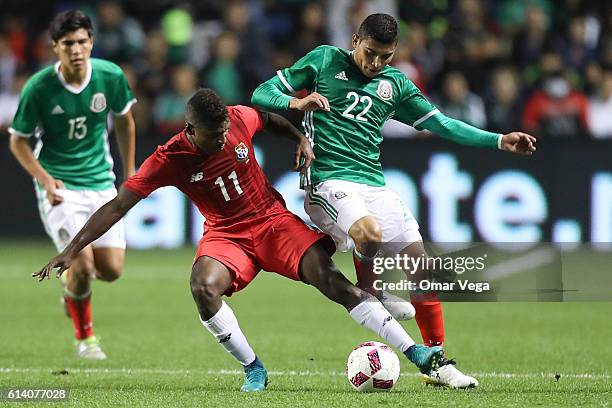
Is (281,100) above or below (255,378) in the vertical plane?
above

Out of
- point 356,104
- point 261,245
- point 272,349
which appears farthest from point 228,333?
point 272,349

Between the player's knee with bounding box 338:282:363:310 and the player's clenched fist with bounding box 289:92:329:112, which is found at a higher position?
the player's clenched fist with bounding box 289:92:329:112

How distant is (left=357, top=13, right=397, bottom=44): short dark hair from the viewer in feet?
23.2

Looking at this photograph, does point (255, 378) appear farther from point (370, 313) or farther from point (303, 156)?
point (303, 156)

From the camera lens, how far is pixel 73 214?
29.1 ft

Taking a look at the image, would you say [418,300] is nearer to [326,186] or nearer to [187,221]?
[326,186]

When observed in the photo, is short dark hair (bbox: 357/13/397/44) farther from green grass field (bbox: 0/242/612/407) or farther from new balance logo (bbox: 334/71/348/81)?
green grass field (bbox: 0/242/612/407)

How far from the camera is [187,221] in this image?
14.6m

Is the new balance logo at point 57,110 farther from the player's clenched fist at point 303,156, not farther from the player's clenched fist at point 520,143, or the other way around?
the player's clenched fist at point 520,143

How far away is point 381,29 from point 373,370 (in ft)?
6.23

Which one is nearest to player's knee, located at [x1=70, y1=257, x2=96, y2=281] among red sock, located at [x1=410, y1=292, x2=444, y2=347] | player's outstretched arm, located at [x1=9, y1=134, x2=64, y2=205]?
player's outstretched arm, located at [x1=9, y1=134, x2=64, y2=205]

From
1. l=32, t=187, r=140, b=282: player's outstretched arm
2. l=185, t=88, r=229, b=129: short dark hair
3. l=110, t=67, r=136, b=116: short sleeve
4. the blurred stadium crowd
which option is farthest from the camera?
the blurred stadium crowd

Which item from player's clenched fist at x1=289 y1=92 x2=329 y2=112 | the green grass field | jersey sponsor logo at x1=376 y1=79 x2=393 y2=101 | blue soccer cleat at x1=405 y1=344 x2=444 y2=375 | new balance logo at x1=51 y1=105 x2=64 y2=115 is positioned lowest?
the green grass field

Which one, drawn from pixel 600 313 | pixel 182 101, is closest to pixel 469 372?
pixel 600 313
